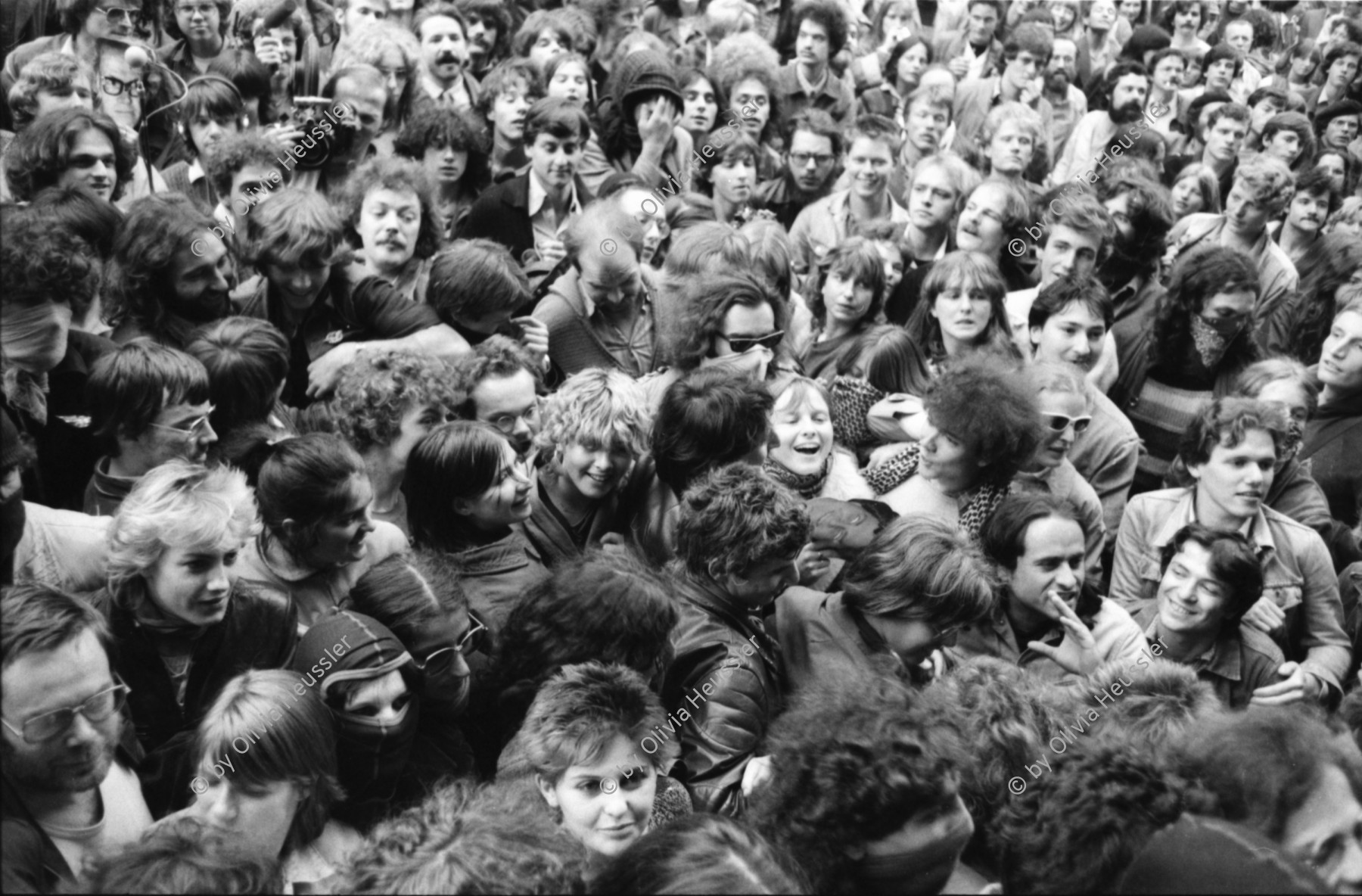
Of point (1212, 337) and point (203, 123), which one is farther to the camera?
point (203, 123)

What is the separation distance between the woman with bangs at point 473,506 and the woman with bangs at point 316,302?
0.82 m

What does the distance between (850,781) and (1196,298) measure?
382cm

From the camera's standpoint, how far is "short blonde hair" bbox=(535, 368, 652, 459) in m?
3.96

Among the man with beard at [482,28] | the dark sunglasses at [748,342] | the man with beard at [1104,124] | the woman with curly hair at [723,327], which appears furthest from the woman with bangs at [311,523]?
the man with beard at [1104,124]

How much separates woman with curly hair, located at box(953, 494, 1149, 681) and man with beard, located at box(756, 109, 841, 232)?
11.4 ft

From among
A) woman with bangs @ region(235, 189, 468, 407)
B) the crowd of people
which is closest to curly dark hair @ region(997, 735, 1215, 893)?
the crowd of people

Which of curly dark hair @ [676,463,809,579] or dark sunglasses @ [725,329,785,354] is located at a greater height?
curly dark hair @ [676,463,809,579]

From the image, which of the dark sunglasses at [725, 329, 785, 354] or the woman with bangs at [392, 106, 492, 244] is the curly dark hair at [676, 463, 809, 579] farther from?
the woman with bangs at [392, 106, 492, 244]

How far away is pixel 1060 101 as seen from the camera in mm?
10047

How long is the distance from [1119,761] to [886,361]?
2.73 m

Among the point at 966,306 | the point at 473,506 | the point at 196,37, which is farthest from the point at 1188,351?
the point at 196,37

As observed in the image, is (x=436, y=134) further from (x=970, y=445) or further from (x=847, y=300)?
(x=970, y=445)

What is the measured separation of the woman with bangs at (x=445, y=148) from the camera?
6.38 meters

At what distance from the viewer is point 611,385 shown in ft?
13.2
